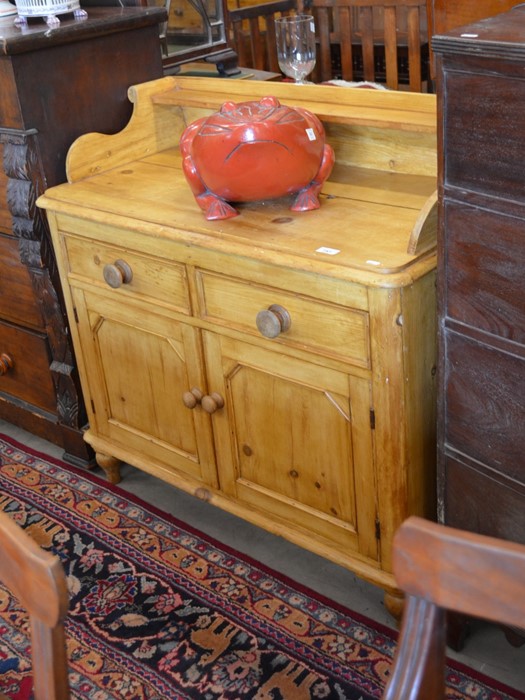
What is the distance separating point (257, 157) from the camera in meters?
1.83

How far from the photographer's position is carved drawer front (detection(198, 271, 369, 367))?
1714 millimetres

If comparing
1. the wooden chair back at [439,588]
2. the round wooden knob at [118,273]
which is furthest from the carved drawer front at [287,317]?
the wooden chair back at [439,588]

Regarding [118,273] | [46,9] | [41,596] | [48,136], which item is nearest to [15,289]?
[48,136]

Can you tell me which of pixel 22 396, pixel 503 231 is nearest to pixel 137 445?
pixel 22 396

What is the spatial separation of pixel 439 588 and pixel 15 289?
6.53 ft

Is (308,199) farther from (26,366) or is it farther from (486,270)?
(26,366)

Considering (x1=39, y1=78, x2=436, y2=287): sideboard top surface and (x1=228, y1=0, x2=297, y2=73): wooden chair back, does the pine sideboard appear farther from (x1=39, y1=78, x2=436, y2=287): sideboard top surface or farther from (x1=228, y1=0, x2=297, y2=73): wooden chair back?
(x1=228, y1=0, x2=297, y2=73): wooden chair back

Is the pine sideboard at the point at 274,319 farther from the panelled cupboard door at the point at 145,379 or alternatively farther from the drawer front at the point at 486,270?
the drawer front at the point at 486,270

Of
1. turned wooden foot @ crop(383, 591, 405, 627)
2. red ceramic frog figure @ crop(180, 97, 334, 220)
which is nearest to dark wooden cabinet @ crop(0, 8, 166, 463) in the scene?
red ceramic frog figure @ crop(180, 97, 334, 220)

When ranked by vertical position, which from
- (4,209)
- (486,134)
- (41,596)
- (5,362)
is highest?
(486,134)

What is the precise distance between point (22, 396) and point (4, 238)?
1.72 feet

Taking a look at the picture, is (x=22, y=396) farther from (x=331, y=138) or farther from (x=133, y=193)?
(x=331, y=138)

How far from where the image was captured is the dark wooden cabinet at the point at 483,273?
4.25ft

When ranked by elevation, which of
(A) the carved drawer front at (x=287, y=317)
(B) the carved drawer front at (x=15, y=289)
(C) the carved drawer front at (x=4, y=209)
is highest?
(C) the carved drawer front at (x=4, y=209)
